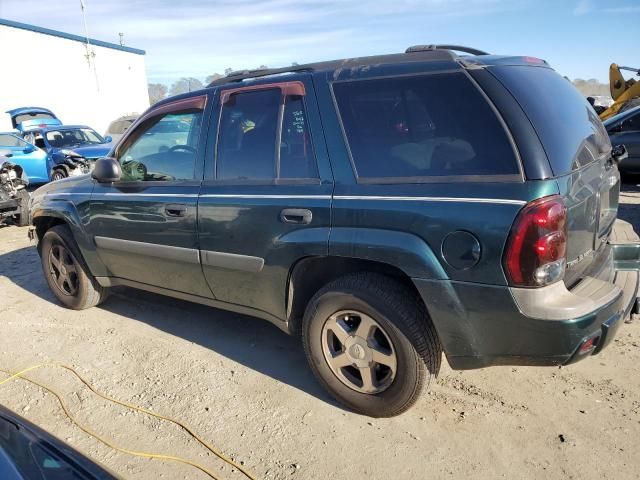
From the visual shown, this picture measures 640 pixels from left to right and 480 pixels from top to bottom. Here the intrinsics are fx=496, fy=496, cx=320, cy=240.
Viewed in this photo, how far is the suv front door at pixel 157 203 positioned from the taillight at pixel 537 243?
206 centimetres

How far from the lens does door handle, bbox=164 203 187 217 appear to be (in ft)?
11.2

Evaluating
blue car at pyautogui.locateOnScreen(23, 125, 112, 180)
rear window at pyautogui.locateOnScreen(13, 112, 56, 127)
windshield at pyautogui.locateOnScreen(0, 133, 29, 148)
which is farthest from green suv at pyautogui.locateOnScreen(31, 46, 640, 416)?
rear window at pyautogui.locateOnScreen(13, 112, 56, 127)

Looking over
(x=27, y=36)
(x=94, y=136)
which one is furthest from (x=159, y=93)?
(x=94, y=136)

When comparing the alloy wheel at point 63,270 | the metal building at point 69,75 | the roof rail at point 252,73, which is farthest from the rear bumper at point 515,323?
the metal building at point 69,75

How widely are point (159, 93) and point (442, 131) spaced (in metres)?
58.4

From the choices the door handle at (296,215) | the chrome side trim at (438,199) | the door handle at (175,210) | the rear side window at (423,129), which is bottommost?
the door handle at (175,210)

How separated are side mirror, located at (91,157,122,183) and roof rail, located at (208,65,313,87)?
3.21 feet

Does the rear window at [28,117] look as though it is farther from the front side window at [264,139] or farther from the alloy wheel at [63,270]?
the front side window at [264,139]

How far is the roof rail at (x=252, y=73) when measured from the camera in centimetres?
305

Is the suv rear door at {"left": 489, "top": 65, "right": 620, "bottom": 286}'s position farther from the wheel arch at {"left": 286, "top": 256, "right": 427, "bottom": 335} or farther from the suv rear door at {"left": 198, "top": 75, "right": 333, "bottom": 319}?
the suv rear door at {"left": 198, "top": 75, "right": 333, "bottom": 319}

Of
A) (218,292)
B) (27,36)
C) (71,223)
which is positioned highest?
(27,36)

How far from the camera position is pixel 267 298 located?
3186 mm

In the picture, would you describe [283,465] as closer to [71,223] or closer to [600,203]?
[600,203]

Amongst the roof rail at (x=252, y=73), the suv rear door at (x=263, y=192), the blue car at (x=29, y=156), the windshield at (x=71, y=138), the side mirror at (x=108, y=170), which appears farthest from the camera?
the windshield at (x=71, y=138)
